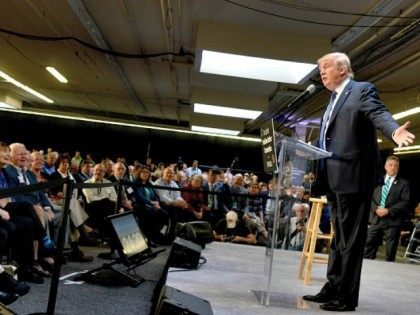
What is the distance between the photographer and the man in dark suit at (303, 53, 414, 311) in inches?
87.0

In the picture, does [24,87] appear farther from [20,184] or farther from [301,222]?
[301,222]

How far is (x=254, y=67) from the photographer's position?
6902 mm

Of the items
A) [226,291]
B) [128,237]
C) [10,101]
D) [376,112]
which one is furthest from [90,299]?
[10,101]

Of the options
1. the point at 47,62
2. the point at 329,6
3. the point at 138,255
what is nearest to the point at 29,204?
the point at 138,255

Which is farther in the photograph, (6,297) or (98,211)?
(98,211)

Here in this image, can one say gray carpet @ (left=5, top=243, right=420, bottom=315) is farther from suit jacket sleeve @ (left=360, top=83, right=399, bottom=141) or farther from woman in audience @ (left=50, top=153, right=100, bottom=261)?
suit jacket sleeve @ (left=360, top=83, right=399, bottom=141)

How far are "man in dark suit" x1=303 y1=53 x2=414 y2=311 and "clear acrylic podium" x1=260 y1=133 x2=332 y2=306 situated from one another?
0.12 meters

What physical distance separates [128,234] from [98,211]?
1658 millimetres

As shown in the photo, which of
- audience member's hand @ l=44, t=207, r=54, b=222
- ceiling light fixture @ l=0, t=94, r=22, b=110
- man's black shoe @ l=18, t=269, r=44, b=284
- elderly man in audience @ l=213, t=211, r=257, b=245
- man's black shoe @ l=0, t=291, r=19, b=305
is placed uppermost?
ceiling light fixture @ l=0, t=94, r=22, b=110

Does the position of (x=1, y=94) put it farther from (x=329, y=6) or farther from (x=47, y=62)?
(x=329, y=6)

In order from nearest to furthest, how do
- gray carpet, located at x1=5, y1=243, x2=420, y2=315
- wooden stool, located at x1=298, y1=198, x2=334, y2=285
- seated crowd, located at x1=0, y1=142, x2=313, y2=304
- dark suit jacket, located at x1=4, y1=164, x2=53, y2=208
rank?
1. gray carpet, located at x1=5, y1=243, x2=420, y2=315
2. seated crowd, located at x1=0, y1=142, x2=313, y2=304
3. wooden stool, located at x1=298, y1=198, x2=334, y2=285
4. dark suit jacket, located at x1=4, y1=164, x2=53, y2=208

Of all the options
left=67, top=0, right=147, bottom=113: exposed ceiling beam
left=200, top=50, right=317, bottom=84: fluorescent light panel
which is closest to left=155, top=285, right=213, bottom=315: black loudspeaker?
left=200, top=50, right=317, bottom=84: fluorescent light panel

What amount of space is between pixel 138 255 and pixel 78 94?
40.1ft

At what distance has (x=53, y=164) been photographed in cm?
686
